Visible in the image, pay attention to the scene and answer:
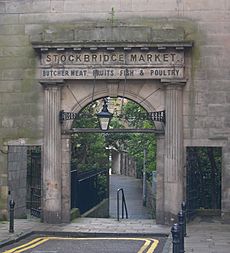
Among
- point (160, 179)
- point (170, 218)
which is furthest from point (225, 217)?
point (160, 179)

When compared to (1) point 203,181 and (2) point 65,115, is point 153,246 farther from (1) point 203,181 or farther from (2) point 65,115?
(1) point 203,181

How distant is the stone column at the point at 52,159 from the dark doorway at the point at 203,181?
12.3 ft

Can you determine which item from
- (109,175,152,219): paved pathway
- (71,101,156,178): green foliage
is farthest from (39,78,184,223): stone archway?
(109,175,152,219): paved pathway

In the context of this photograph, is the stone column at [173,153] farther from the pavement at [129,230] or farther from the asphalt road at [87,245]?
the asphalt road at [87,245]

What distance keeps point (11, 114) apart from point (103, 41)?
3485 mm

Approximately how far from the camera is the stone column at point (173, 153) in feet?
54.9

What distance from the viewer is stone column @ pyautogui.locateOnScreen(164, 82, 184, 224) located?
658 inches

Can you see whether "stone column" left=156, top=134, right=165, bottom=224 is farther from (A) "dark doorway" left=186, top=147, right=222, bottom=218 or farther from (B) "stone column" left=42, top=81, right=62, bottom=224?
(B) "stone column" left=42, top=81, right=62, bottom=224

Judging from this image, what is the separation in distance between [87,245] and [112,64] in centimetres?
552

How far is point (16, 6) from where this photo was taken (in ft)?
57.8

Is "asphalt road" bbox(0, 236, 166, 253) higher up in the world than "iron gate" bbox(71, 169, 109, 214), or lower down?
lower down

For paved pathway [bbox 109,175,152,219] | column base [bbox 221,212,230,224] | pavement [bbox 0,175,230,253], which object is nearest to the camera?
pavement [bbox 0,175,230,253]

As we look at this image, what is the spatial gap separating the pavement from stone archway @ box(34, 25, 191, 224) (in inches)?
24.4

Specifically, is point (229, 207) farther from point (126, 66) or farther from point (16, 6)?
point (16, 6)
